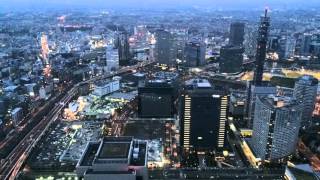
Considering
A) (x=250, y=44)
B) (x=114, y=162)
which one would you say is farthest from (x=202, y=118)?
(x=250, y=44)

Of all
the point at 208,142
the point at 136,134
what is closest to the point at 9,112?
the point at 136,134

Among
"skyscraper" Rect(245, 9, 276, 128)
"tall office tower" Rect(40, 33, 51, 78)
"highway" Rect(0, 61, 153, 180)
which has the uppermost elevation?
"skyscraper" Rect(245, 9, 276, 128)

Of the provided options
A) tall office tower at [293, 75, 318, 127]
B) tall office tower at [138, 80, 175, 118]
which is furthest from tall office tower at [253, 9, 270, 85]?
tall office tower at [138, 80, 175, 118]

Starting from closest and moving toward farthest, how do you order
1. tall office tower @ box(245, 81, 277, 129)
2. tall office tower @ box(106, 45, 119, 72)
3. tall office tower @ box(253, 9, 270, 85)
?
tall office tower @ box(245, 81, 277, 129), tall office tower @ box(253, 9, 270, 85), tall office tower @ box(106, 45, 119, 72)

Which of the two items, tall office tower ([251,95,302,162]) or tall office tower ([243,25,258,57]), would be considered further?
tall office tower ([243,25,258,57])

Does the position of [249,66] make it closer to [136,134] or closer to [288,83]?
[288,83]

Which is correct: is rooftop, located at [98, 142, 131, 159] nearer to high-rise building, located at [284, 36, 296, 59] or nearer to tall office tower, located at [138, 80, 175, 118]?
tall office tower, located at [138, 80, 175, 118]

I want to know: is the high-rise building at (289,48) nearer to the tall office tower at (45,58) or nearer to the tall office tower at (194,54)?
the tall office tower at (194,54)
